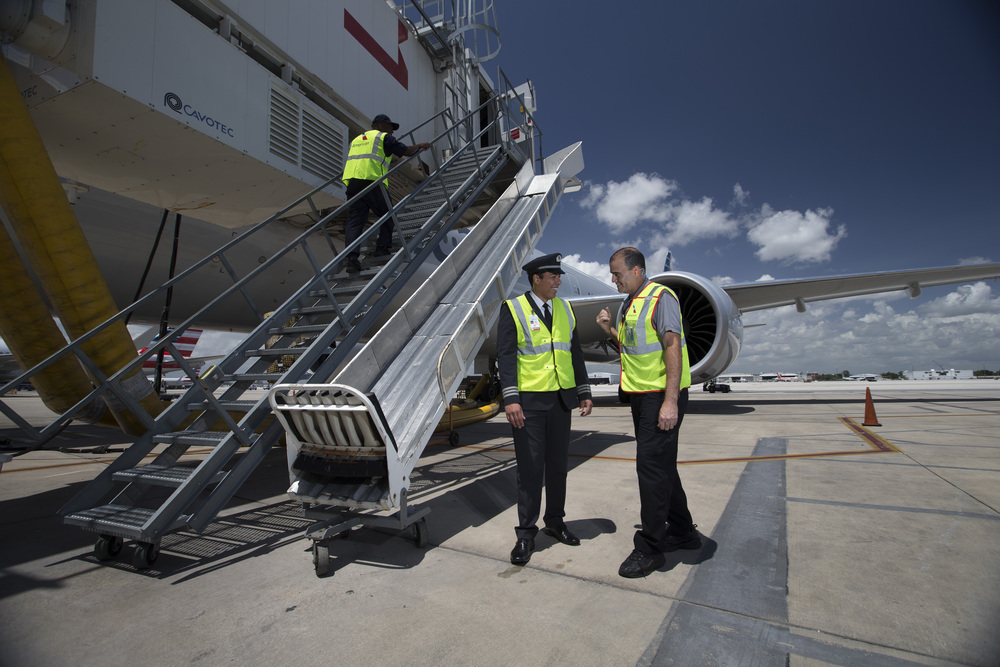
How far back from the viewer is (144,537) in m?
2.38

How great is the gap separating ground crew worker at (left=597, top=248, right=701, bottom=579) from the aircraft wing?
7286 mm

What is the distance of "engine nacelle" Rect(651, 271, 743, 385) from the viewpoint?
801 centimetres

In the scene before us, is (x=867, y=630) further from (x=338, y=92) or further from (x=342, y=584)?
(x=338, y=92)

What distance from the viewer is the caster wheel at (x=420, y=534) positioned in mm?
2682

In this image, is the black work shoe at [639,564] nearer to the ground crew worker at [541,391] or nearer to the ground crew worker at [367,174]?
the ground crew worker at [541,391]

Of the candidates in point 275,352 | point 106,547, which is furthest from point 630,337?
point 106,547

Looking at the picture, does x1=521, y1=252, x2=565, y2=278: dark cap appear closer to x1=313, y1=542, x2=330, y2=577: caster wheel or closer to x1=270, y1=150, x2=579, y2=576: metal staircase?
x1=270, y1=150, x2=579, y2=576: metal staircase

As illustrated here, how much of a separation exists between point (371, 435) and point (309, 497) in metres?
0.58

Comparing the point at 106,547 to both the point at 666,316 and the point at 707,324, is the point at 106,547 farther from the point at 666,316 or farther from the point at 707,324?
the point at 707,324

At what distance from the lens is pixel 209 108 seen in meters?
3.56

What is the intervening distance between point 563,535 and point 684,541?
646 millimetres

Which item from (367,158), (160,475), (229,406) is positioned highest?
(367,158)

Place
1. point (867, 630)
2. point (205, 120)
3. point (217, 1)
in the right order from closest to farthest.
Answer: point (867, 630) < point (205, 120) < point (217, 1)

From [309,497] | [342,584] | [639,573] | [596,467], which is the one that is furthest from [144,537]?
[596,467]
